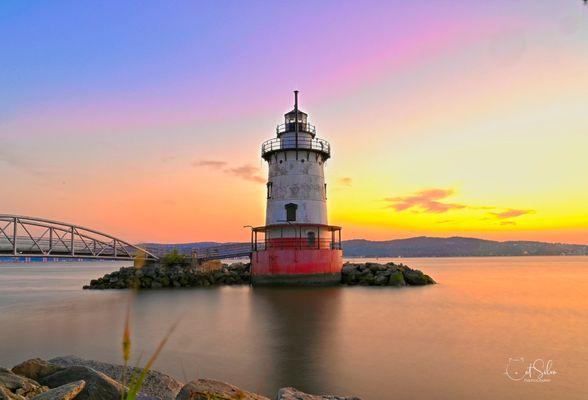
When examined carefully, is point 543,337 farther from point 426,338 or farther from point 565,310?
point 565,310

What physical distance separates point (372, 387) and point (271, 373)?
99.4 inches

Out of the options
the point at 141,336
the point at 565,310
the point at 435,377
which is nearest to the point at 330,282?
the point at 565,310

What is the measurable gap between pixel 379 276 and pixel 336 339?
18.5 m

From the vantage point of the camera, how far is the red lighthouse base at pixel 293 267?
93.4 ft

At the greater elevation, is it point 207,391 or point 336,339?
point 207,391

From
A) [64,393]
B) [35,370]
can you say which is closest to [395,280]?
[35,370]

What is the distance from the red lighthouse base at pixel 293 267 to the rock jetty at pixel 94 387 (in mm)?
20513
